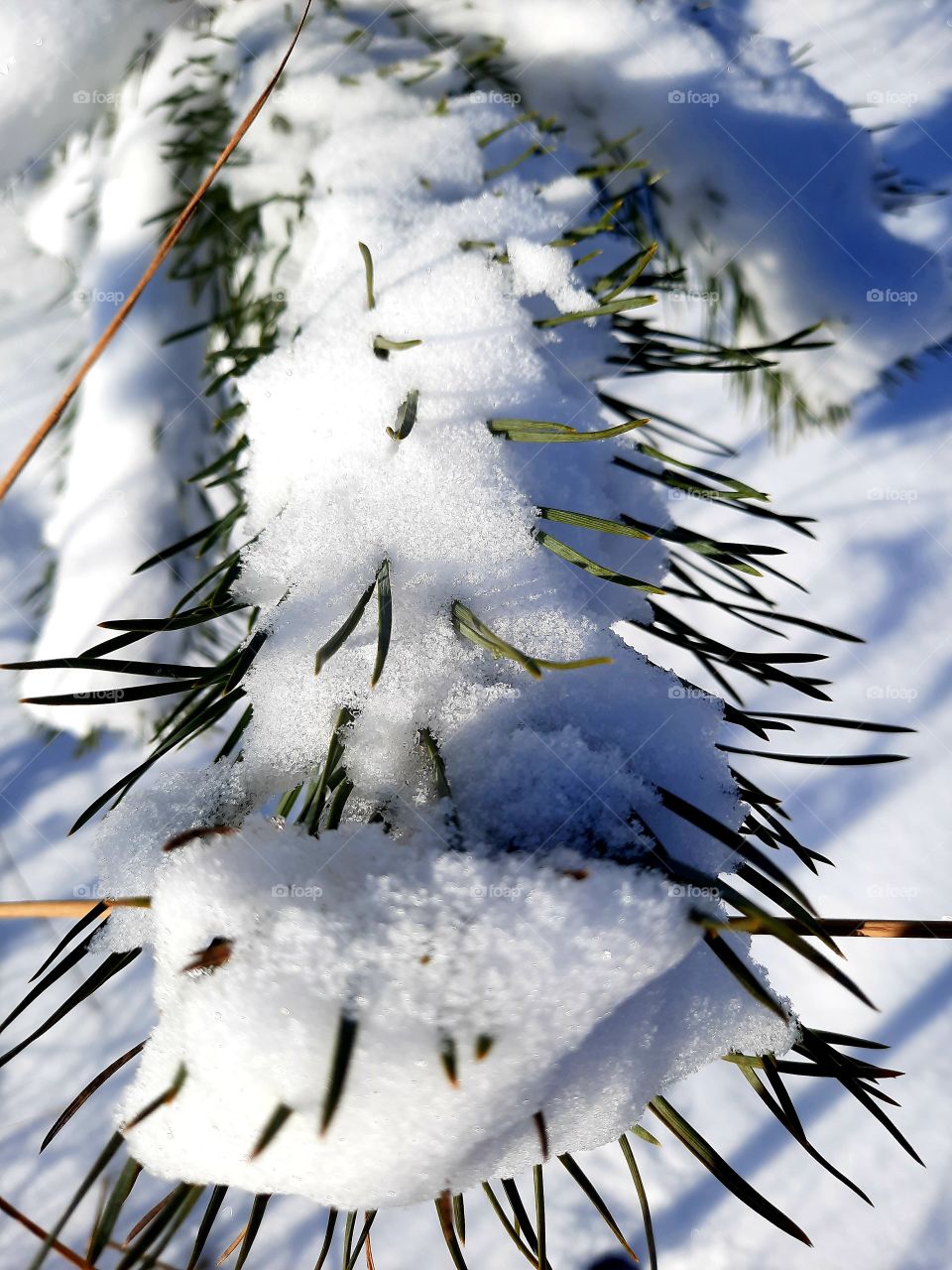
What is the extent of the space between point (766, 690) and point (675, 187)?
29.2 inches

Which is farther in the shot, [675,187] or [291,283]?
[675,187]

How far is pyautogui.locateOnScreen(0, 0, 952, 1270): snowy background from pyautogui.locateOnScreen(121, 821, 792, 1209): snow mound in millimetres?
776

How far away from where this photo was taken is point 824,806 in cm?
112

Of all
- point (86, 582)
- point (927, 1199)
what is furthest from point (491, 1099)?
point (927, 1199)

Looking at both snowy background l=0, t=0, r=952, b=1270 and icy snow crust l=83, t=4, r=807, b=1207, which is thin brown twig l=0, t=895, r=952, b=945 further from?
snowy background l=0, t=0, r=952, b=1270

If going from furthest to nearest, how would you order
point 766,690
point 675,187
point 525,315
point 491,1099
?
point 766,690 → point 675,187 → point 525,315 → point 491,1099

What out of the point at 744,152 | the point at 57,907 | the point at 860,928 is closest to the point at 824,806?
the point at 744,152

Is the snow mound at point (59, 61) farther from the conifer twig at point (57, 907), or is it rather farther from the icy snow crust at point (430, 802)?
the conifer twig at point (57, 907)

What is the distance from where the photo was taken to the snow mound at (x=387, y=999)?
0.76 ft

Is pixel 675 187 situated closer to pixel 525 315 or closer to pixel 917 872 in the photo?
→ pixel 525 315

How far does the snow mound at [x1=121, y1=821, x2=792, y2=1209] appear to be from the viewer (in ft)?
0.76

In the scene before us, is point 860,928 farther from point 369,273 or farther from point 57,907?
point 369,273

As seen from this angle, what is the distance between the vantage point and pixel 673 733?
0.30 meters

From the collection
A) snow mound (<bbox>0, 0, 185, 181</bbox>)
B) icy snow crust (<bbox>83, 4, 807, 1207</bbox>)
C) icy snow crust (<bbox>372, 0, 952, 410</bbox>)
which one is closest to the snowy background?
icy snow crust (<bbox>372, 0, 952, 410</bbox>)
